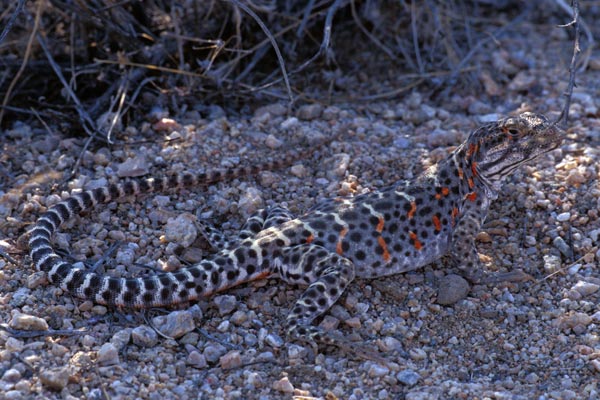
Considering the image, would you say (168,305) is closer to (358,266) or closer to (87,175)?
(358,266)

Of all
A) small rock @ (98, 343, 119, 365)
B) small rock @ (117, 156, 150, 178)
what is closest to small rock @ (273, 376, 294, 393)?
small rock @ (98, 343, 119, 365)

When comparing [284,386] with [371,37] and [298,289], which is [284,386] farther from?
[371,37]

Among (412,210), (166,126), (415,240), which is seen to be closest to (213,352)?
(415,240)

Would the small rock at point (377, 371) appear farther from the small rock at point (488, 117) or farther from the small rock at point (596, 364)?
the small rock at point (488, 117)

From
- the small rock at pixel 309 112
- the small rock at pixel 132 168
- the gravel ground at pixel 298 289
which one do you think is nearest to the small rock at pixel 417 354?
the gravel ground at pixel 298 289

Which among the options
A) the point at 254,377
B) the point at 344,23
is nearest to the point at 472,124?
the point at 344,23

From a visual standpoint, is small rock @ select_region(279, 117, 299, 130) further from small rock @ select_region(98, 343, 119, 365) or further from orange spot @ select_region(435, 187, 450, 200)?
small rock @ select_region(98, 343, 119, 365)
